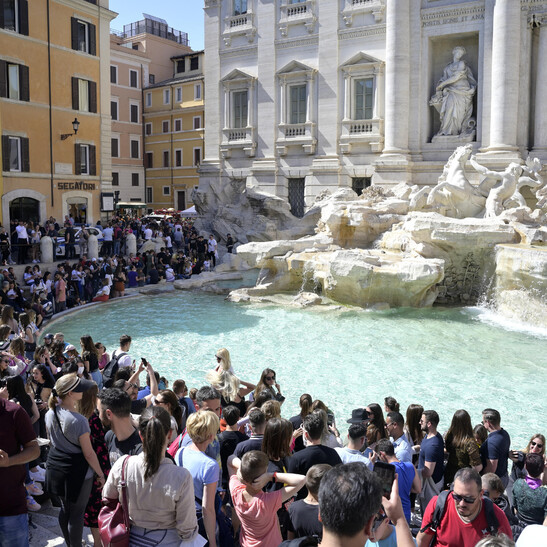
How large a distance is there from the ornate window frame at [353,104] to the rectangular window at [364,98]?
150mm

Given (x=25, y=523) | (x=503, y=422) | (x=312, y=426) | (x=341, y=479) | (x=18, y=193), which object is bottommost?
(x=503, y=422)

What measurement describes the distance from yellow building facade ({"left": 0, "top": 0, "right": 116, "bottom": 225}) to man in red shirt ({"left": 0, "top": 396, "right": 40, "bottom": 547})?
18547 mm

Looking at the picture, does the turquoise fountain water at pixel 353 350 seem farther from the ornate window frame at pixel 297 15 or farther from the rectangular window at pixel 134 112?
the rectangular window at pixel 134 112

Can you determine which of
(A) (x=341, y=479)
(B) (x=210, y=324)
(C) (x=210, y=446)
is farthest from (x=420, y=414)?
(B) (x=210, y=324)

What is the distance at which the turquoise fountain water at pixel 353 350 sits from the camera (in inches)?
343

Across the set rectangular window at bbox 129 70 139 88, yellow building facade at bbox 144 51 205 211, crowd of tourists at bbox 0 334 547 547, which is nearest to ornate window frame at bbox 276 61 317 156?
yellow building facade at bbox 144 51 205 211

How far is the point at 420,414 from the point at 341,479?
3.13m

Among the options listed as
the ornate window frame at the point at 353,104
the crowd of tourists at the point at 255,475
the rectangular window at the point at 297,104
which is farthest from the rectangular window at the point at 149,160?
the crowd of tourists at the point at 255,475

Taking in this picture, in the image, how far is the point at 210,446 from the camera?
413 cm

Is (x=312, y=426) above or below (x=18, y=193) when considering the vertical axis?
below

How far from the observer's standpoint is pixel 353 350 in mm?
11250

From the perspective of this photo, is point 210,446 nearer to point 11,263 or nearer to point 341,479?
point 341,479

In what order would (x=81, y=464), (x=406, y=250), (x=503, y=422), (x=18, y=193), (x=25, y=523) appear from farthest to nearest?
(x=18, y=193), (x=406, y=250), (x=503, y=422), (x=81, y=464), (x=25, y=523)

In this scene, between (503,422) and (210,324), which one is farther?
(210,324)
